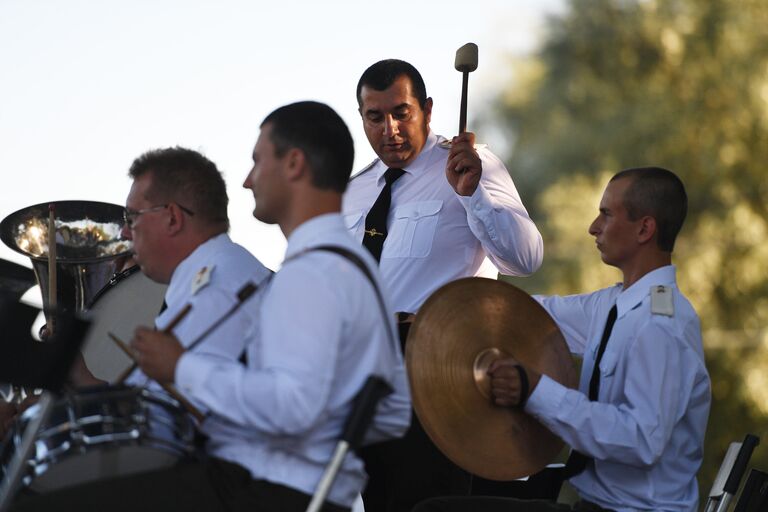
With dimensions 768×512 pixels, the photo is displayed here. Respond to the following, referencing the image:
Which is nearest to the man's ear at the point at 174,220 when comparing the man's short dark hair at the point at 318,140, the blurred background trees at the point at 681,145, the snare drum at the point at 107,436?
the man's short dark hair at the point at 318,140

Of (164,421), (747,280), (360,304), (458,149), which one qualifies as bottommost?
(747,280)

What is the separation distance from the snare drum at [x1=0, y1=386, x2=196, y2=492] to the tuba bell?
6.91 ft

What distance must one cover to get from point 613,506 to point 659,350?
0.58 meters

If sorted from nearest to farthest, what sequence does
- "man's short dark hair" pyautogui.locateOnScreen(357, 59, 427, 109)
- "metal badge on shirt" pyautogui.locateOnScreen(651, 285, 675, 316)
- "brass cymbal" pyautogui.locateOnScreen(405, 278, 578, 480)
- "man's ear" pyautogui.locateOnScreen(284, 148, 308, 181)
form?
"man's ear" pyautogui.locateOnScreen(284, 148, 308, 181), "brass cymbal" pyautogui.locateOnScreen(405, 278, 578, 480), "metal badge on shirt" pyautogui.locateOnScreen(651, 285, 675, 316), "man's short dark hair" pyautogui.locateOnScreen(357, 59, 427, 109)

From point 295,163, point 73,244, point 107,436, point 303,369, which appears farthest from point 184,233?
point 73,244

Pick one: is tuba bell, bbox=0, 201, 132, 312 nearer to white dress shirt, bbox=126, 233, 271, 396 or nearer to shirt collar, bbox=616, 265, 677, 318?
white dress shirt, bbox=126, 233, 271, 396

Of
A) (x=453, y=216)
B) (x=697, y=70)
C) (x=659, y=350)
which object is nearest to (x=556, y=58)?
(x=697, y=70)

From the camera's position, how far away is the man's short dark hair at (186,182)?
4.36m

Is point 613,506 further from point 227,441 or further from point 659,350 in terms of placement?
point 227,441

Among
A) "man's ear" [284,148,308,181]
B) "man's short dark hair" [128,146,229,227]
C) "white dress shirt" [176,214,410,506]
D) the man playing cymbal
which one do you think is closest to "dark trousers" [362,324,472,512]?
the man playing cymbal

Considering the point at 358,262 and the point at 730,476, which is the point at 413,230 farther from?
the point at 358,262

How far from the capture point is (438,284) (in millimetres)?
5531

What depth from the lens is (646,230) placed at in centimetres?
477

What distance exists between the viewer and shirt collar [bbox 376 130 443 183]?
5754 mm
